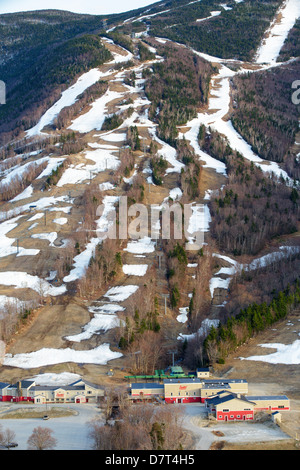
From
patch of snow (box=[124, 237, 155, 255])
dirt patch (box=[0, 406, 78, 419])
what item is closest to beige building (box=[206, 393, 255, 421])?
dirt patch (box=[0, 406, 78, 419])

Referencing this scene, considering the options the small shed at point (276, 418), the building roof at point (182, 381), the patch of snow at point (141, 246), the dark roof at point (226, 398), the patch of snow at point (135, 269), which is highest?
the dark roof at point (226, 398)

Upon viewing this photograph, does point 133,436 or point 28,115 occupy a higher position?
point 28,115

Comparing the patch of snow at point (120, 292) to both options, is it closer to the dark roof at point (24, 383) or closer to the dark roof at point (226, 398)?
the dark roof at point (24, 383)

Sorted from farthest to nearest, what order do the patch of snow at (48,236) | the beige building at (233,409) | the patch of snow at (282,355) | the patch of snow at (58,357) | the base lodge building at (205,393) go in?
the patch of snow at (48,236) → the patch of snow at (58,357) → the patch of snow at (282,355) → the base lodge building at (205,393) → the beige building at (233,409)

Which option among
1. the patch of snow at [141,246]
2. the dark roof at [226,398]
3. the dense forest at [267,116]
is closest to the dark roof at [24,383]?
the dark roof at [226,398]

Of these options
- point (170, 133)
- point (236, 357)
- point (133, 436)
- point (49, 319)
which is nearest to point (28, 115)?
point (170, 133)

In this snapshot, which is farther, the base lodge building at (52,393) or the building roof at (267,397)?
the base lodge building at (52,393)

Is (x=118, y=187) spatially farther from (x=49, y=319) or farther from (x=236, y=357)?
(x=236, y=357)

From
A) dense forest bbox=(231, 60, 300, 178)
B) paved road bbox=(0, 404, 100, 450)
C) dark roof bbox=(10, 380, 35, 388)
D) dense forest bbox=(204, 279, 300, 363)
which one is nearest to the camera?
paved road bbox=(0, 404, 100, 450)

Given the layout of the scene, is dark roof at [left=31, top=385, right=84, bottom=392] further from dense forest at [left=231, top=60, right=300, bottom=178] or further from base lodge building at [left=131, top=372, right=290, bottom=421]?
dense forest at [left=231, top=60, right=300, bottom=178]
